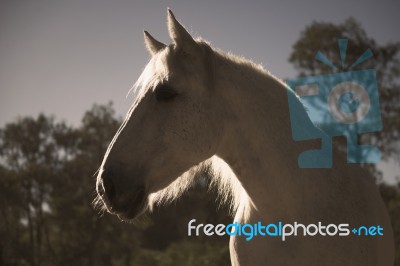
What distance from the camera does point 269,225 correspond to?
262cm

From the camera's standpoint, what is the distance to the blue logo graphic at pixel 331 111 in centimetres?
281

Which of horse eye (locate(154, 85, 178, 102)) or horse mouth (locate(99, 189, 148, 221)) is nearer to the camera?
horse mouth (locate(99, 189, 148, 221))

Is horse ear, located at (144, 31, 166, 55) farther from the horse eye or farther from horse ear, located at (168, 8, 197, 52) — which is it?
the horse eye

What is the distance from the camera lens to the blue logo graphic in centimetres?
281

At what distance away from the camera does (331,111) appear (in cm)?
449

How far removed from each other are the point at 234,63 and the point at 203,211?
1390 centimetres

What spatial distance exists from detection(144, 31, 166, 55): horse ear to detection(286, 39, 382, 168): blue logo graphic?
2.91 feet

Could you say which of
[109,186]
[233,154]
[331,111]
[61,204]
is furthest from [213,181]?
[61,204]

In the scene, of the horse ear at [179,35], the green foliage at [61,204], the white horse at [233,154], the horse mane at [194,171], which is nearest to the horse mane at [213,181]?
the horse mane at [194,171]

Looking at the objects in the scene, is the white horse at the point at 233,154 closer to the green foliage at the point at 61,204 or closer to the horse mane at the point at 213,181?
the horse mane at the point at 213,181

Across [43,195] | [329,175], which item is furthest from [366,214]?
[43,195]

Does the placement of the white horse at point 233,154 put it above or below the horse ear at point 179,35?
below

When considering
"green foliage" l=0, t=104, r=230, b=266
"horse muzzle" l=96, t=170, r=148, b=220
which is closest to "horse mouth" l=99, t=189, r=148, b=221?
"horse muzzle" l=96, t=170, r=148, b=220

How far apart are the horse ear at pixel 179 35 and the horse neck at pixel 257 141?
204mm
